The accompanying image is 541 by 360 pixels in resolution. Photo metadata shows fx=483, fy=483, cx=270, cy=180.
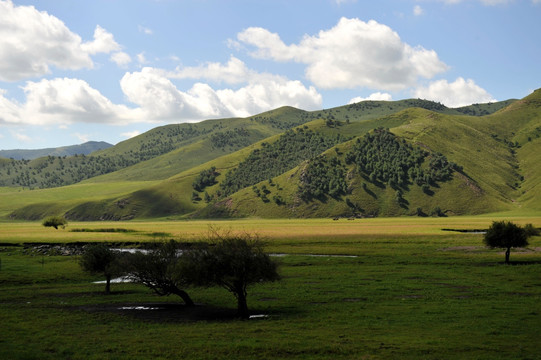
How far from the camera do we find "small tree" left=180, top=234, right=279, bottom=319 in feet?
164

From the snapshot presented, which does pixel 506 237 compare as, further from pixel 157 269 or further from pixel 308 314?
pixel 157 269

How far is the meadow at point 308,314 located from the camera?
115 ft

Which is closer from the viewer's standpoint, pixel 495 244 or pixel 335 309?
pixel 335 309

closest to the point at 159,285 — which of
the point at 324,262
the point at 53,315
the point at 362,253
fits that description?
the point at 53,315

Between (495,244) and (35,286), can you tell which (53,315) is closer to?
(35,286)

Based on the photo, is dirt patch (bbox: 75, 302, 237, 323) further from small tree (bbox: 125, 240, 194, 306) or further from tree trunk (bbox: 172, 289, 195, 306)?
small tree (bbox: 125, 240, 194, 306)

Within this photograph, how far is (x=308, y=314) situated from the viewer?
48.5 m

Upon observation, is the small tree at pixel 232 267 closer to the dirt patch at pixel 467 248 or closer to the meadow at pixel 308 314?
the meadow at pixel 308 314

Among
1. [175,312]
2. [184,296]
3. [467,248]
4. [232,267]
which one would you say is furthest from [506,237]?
[175,312]

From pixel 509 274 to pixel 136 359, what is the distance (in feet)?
198

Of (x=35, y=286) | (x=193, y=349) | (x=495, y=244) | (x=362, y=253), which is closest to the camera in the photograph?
(x=193, y=349)

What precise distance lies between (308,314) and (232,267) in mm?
9056

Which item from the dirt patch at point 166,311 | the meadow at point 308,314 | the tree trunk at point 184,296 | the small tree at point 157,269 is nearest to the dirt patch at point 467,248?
the meadow at point 308,314

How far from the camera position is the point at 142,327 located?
4450cm
